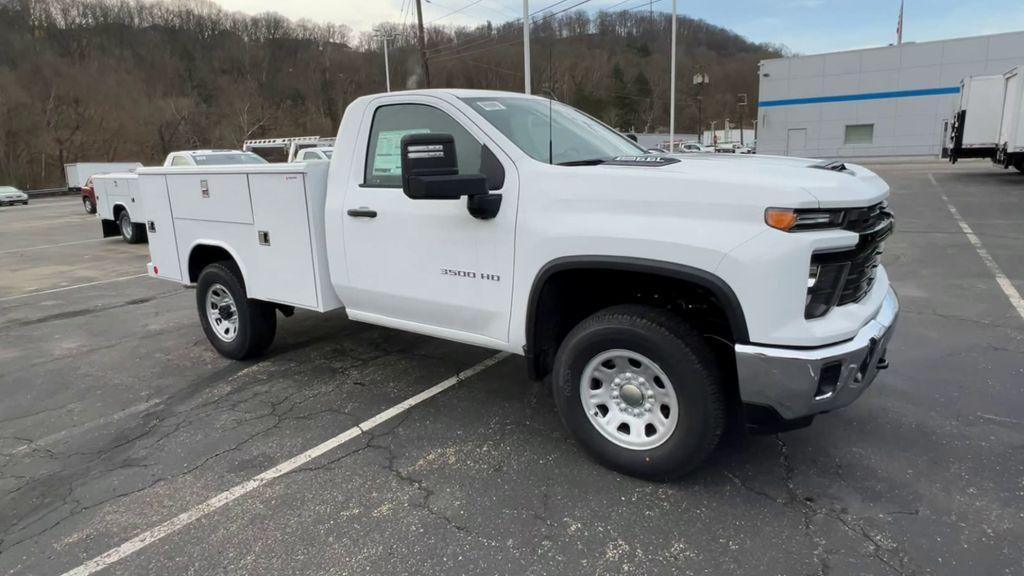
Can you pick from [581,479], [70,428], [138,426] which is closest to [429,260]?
[581,479]

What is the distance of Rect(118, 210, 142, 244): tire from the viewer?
14.2m

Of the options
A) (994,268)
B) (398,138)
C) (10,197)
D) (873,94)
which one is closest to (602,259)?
(398,138)

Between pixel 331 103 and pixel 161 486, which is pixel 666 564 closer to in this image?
pixel 161 486

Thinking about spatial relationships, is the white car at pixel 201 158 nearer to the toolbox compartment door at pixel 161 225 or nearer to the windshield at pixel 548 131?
the toolbox compartment door at pixel 161 225

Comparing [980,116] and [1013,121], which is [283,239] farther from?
[980,116]

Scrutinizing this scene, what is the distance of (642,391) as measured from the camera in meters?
3.23

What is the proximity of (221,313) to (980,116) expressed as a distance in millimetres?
24322

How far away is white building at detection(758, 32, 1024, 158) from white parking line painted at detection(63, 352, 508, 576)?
4157cm

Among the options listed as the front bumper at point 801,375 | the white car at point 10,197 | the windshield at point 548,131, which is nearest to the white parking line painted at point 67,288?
the windshield at point 548,131

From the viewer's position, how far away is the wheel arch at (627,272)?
2793 millimetres

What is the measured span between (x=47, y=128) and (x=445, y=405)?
209 ft

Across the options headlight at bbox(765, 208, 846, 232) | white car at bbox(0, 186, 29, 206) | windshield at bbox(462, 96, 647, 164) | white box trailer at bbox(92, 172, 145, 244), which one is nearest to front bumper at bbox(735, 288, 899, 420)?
headlight at bbox(765, 208, 846, 232)

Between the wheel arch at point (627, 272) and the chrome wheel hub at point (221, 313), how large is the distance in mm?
2984

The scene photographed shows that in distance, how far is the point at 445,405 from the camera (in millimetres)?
4383
